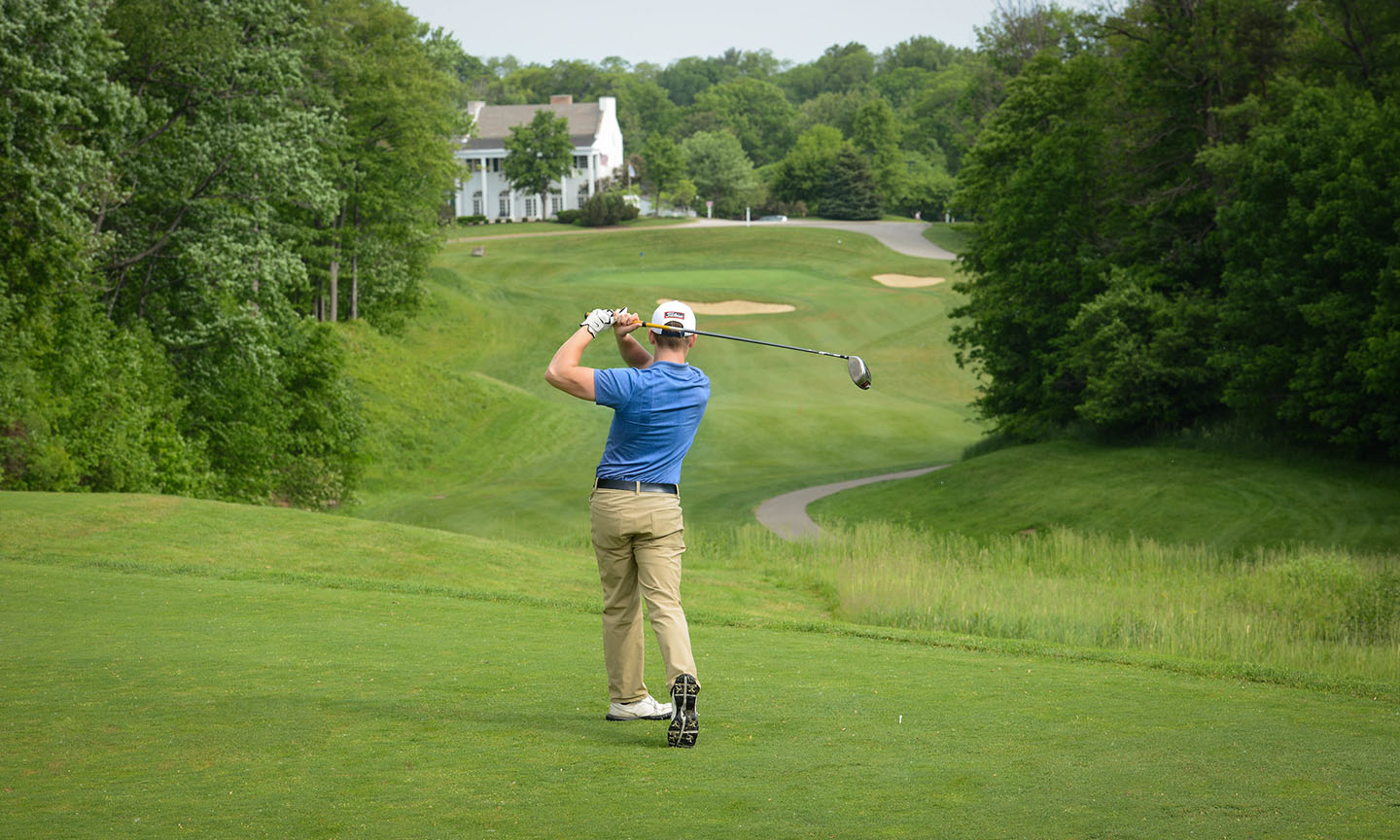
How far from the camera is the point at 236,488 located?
32.2 m

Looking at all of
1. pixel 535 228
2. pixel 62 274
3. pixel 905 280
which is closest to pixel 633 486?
pixel 62 274

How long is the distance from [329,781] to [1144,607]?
41.2 ft

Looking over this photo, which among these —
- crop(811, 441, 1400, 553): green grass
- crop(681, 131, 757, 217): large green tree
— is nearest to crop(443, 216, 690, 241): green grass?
crop(681, 131, 757, 217): large green tree

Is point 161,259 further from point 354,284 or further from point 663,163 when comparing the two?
point 663,163

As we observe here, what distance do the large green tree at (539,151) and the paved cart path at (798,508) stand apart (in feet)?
243

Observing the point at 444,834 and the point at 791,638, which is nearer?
the point at 444,834

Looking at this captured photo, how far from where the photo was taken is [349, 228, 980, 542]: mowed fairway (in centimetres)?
3850

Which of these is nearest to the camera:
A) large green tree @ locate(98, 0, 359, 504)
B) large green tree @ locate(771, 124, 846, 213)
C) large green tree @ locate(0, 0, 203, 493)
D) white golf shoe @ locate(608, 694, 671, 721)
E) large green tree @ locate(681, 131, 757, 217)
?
white golf shoe @ locate(608, 694, 671, 721)

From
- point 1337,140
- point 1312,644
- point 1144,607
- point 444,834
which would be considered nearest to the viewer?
point 444,834

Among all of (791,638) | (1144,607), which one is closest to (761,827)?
(791,638)

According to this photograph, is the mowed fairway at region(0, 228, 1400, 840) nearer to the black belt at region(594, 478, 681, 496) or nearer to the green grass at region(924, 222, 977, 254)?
the black belt at region(594, 478, 681, 496)

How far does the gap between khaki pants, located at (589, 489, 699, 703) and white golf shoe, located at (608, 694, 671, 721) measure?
3 centimetres

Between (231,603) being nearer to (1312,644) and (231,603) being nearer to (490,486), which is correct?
(1312,644)

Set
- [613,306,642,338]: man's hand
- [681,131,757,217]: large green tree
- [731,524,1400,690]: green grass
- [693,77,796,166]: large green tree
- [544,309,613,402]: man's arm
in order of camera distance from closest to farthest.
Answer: [544,309,613,402]: man's arm
[613,306,642,338]: man's hand
[731,524,1400,690]: green grass
[681,131,757,217]: large green tree
[693,77,796,166]: large green tree
